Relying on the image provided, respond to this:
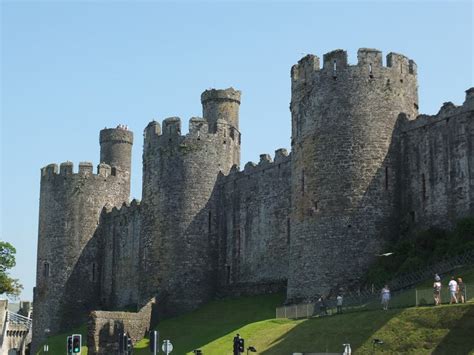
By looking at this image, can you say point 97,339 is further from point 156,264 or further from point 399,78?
point 399,78

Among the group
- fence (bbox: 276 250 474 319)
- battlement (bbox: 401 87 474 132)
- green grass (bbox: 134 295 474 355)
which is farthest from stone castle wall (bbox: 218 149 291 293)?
fence (bbox: 276 250 474 319)

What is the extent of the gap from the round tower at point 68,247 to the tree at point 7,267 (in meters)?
8.59

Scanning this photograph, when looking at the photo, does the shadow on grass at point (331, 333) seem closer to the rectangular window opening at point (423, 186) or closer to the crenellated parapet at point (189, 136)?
the rectangular window opening at point (423, 186)

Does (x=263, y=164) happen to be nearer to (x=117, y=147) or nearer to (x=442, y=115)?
(x=442, y=115)

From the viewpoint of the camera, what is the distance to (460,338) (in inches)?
1167

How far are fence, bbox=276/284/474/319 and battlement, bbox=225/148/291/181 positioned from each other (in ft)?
44.6

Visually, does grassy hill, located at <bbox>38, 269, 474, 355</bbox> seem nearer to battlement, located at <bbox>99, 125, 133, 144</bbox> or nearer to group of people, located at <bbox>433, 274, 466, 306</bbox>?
group of people, located at <bbox>433, 274, 466, 306</bbox>

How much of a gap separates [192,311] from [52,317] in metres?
16.3

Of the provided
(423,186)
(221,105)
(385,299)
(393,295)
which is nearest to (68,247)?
(221,105)

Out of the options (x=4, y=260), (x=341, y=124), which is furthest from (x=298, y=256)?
(x=4, y=260)

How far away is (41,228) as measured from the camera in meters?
69.8

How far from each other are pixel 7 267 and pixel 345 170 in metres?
43.1

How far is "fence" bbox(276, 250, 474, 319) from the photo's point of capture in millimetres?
35562

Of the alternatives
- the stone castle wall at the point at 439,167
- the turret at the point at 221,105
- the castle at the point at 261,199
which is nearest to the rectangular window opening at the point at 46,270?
the castle at the point at 261,199
